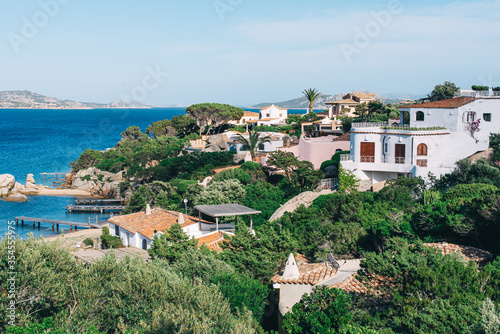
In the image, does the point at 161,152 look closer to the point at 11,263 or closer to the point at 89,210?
the point at 89,210

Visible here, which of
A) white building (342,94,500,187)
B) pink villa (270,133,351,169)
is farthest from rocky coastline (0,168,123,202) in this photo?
white building (342,94,500,187)

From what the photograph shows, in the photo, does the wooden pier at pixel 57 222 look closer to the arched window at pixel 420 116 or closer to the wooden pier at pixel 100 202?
the wooden pier at pixel 100 202

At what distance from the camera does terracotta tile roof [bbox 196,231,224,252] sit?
73.5ft

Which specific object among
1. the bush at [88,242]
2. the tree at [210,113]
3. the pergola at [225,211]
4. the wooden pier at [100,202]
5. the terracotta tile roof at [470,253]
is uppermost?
the tree at [210,113]

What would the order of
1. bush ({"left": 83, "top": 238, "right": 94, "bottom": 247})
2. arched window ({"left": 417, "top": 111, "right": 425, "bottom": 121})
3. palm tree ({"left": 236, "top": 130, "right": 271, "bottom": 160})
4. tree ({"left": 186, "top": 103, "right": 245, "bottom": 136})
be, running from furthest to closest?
tree ({"left": 186, "top": 103, "right": 245, "bottom": 136}), palm tree ({"left": 236, "top": 130, "right": 271, "bottom": 160}), bush ({"left": 83, "top": 238, "right": 94, "bottom": 247}), arched window ({"left": 417, "top": 111, "right": 425, "bottom": 121})

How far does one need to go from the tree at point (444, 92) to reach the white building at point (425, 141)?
31.8 feet

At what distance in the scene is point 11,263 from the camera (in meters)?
13.1

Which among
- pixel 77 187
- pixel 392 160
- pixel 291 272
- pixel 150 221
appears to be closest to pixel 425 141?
pixel 392 160

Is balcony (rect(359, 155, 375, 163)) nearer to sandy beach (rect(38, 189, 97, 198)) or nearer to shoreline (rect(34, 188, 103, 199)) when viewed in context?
shoreline (rect(34, 188, 103, 199))

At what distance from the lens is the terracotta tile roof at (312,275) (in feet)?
49.4

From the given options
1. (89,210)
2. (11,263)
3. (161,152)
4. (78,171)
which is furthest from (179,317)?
(78,171)

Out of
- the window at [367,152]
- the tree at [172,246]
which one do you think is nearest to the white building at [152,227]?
the tree at [172,246]

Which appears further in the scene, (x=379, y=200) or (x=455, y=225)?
(x=379, y=200)

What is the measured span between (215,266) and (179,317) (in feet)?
17.9
